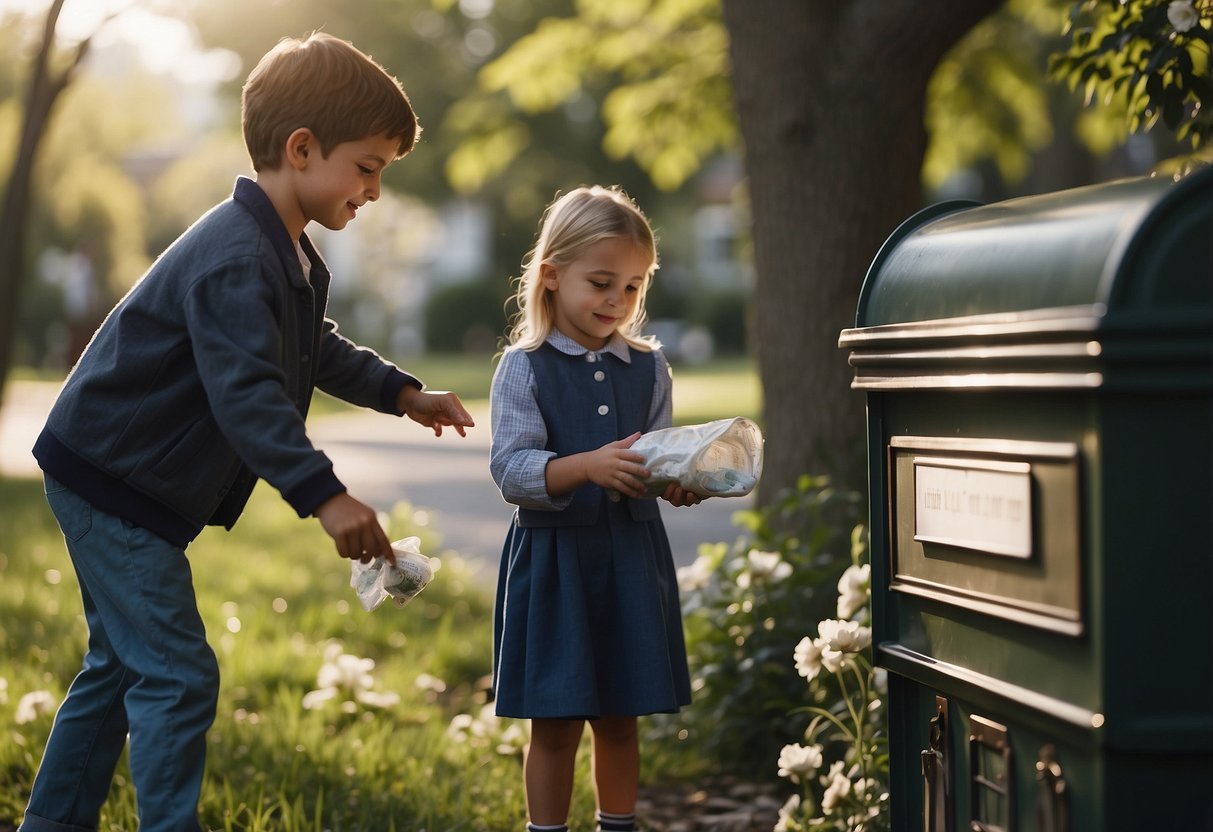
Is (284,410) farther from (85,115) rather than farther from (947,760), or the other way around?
(85,115)

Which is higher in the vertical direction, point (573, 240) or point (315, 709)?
point (573, 240)

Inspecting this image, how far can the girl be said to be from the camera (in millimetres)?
2861

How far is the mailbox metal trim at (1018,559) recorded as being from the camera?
193 centimetres

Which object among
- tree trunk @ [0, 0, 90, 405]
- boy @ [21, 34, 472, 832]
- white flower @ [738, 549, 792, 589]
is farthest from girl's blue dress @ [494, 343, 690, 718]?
tree trunk @ [0, 0, 90, 405]

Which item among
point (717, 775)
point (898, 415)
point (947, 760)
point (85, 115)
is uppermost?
point (85, 115)

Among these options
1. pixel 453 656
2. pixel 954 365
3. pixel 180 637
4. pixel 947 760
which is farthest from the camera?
pixel 453 656

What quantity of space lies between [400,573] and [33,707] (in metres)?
1.66

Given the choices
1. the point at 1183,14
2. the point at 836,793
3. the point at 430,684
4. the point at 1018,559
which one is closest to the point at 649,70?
the point at 430,684

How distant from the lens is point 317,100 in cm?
265

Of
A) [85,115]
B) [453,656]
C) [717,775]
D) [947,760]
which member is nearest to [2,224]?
[453,656]

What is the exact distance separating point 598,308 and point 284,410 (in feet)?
2.53

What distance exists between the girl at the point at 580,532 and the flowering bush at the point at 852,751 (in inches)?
11.1

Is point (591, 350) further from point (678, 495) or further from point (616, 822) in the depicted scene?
point (616, 822)

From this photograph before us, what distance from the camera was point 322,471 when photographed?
2.40 m
